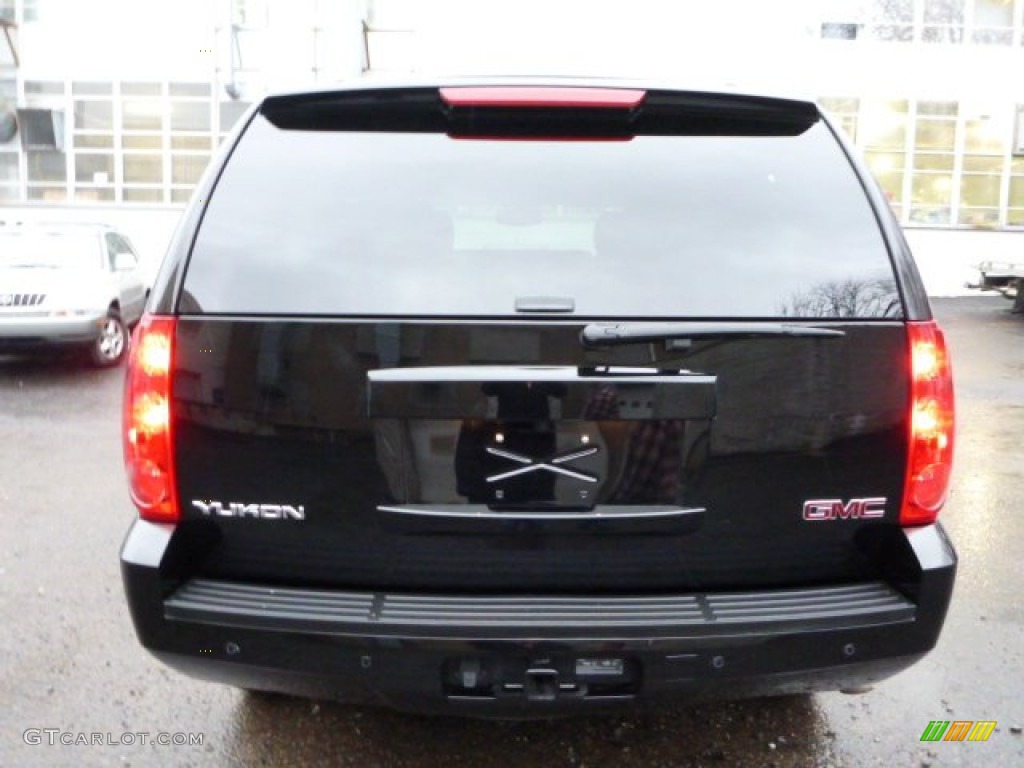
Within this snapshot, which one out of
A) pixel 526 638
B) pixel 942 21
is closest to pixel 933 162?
pixel 942 21

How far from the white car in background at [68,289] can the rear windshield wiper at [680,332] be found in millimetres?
9085

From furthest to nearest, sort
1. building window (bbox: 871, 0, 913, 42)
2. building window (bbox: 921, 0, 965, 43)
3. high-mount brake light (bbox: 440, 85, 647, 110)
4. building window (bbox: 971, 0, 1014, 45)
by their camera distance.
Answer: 1. building window (bbox: 971, 0, 1014, 45)
2. building window (bbox: 921, 0, 965, 43)
3. building window (bbox: 871, 0, 913, 42)
4. high-mount brake light (bbox: 440, 85, 647, 110)

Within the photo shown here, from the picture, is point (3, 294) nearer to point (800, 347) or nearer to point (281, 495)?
point (281, 495)

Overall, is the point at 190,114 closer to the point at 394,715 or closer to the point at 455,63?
the point at 455,63

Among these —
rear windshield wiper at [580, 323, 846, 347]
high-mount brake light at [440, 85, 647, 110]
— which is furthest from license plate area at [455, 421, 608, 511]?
high-mount brake light at [440, 85, 647, 110]

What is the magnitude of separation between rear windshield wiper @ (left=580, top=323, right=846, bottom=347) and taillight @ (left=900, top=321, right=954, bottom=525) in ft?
0.87

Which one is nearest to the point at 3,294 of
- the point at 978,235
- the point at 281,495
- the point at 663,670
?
the point at 281,495

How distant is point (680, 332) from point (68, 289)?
9345 millimetres

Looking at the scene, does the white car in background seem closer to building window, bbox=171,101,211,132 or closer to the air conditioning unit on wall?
building window, bbox=171,101,211,132

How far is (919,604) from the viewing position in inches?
90.4

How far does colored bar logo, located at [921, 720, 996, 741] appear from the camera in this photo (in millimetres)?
3137

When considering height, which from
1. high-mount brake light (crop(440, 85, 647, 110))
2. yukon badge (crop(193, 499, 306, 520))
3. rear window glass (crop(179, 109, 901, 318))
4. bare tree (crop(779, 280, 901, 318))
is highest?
high-mount brake light (crop(440, 85, 647, 110))

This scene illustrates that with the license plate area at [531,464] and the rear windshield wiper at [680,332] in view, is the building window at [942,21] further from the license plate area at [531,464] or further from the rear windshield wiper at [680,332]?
the license plate area at [531,464]

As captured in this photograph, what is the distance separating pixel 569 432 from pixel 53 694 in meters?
2.30
